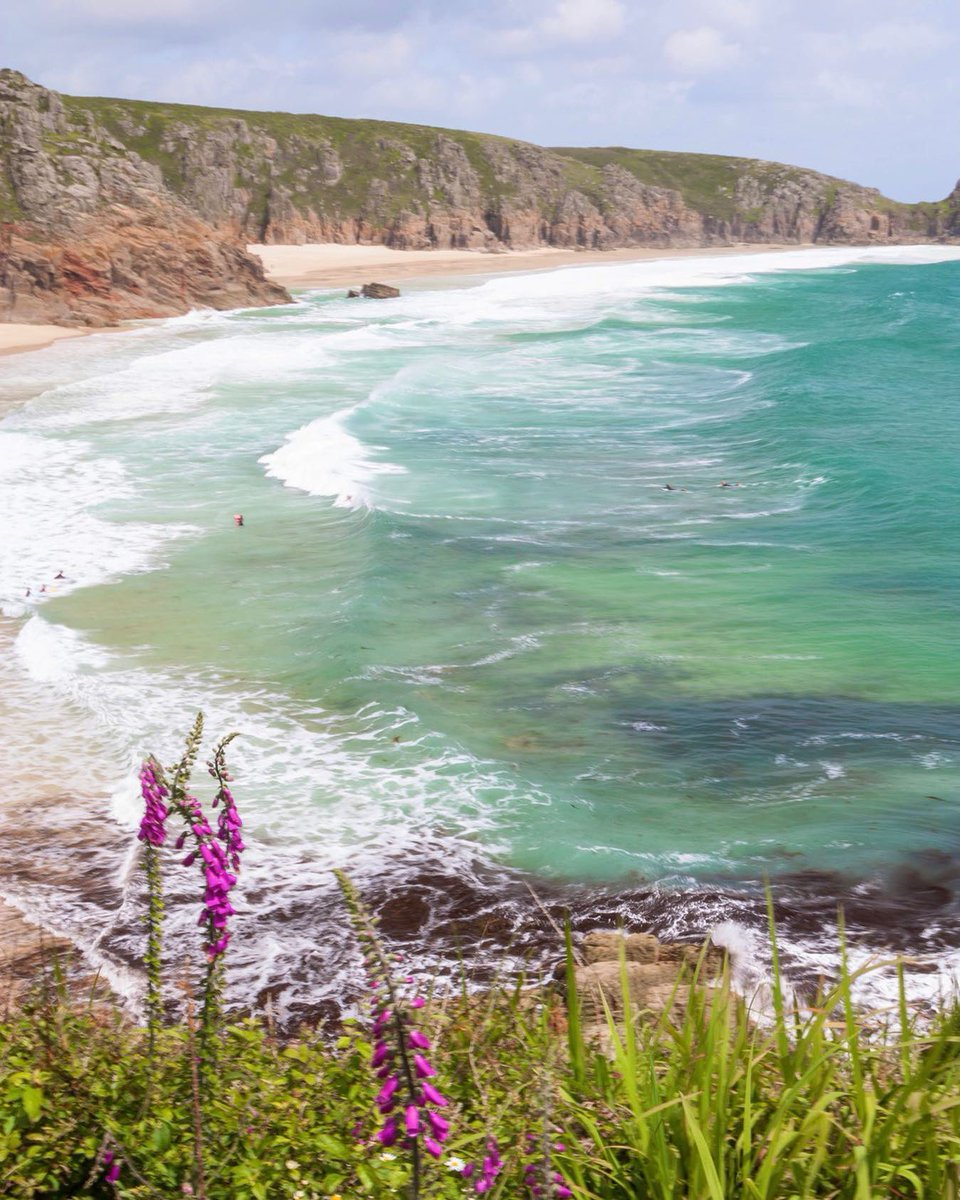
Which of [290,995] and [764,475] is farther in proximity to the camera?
[764,475]

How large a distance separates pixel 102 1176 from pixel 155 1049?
55 centimetres

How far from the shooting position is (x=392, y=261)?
338 feet

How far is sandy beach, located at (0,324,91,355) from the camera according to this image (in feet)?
147

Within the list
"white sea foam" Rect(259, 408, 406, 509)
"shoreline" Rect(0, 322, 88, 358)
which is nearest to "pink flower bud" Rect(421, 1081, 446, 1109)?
"white sea foam" Rect(259, 408, 406, 509)

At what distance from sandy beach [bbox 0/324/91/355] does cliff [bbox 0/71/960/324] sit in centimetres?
125

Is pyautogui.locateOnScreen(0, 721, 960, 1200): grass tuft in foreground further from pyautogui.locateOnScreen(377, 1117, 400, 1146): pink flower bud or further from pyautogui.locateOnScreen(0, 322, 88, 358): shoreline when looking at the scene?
pyautogui.locateOnScreen(0, 322, 88, 358): shoreline

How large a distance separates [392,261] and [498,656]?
94539 mm

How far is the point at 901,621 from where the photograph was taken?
15.2m

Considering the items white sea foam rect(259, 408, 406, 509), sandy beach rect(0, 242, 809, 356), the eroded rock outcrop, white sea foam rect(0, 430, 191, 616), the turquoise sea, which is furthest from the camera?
sandy beach rect(0, 242, 809, 356)

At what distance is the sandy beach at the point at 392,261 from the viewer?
88500 mm

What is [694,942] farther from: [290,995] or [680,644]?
[680,644]

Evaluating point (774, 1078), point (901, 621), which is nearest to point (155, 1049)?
point (774, 1078)

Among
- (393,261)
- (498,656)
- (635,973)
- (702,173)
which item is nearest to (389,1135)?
(635,973)

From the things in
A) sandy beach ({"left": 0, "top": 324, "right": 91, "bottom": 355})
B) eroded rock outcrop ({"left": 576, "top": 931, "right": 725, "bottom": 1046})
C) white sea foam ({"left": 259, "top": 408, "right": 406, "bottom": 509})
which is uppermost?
sandy beach ({"left": 0, "top": 324, "right": 91, "bottom": 355})
